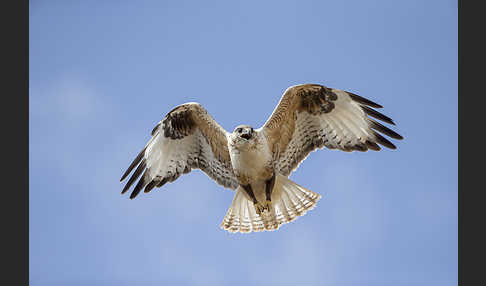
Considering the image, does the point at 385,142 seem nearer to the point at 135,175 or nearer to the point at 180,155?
the point at 180,155

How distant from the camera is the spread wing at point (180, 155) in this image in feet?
34.1

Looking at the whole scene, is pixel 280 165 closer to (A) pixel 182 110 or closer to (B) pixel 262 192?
(B) pixel 262 192

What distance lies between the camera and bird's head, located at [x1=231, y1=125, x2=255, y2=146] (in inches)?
368

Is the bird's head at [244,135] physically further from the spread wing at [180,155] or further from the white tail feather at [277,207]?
the white tail feather at [277,207]

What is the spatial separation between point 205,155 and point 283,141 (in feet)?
4.37

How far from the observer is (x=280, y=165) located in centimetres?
1030

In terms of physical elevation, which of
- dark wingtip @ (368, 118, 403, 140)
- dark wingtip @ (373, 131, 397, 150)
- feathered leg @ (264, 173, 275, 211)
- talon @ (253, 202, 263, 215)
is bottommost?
talon @ (253, 202, 263, 215)

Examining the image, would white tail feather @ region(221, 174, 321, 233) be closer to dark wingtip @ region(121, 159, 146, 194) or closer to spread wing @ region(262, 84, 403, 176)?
spread wing @ region(262, 84, 403, 176)

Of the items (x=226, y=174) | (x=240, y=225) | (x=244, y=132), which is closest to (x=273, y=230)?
(x=240, y=225)

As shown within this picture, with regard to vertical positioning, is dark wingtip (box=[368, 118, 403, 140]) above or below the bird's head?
above

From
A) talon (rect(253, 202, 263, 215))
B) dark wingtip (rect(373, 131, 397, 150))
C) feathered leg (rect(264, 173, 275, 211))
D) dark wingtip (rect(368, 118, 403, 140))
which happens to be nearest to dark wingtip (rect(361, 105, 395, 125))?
Result: dark wingtip (rect(368, 118, 403, 140))

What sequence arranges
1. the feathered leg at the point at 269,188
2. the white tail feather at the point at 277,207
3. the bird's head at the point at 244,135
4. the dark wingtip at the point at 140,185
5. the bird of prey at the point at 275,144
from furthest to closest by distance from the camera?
the dark wingtip at the point at 140,185 → the white tail feather at the point at 277,207 → the bird of prey at the point at 275,144 → the feathered leg at the point at 269,188 → the bird's head at the point at 244,135

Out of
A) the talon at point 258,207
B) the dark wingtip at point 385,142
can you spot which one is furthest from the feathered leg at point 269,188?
the dark wingtip at point 385,142

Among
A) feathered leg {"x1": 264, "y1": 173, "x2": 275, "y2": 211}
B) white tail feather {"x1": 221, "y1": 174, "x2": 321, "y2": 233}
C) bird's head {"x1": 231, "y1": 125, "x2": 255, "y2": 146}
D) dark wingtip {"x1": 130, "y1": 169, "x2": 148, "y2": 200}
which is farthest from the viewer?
dark wingtip {"x1": 130, "y1": 169, "x2": 148, "y2": 200}
